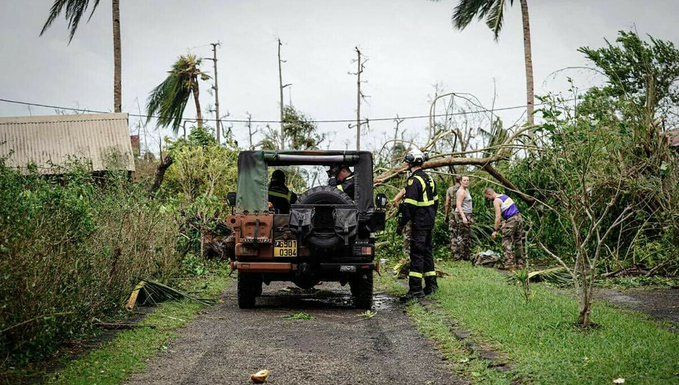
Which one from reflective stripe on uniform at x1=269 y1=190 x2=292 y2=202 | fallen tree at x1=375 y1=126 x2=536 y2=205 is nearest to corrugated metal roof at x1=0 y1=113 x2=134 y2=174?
fallen tree at x1=375 y1=126 x2=536 y2=205

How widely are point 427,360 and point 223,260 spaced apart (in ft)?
37.6

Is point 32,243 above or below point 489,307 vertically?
above

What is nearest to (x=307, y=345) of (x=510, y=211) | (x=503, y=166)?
(x=510, y=211)

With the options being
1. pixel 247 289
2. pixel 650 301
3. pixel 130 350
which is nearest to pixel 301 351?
pixel 130 350

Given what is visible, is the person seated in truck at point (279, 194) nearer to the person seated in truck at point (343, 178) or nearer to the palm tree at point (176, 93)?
the person seated in truck at point (343, 178)

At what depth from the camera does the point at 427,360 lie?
8.20 metres

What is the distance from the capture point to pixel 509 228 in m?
17.4

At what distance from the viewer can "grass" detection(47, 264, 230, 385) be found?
729 cm

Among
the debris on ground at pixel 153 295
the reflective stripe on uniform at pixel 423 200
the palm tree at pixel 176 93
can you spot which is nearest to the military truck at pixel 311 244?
the reflective stripe on uniform at pixel 423 200

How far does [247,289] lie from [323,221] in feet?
5.21

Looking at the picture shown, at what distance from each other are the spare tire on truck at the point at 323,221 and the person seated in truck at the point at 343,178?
47.3 inches

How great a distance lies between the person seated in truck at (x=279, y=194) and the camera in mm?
13719

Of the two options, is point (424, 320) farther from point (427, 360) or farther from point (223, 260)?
point (223, 260)

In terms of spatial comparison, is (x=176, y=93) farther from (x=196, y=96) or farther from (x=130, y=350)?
(x=130, y=350)
